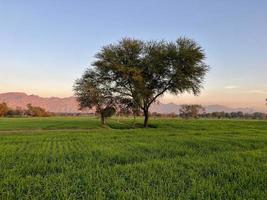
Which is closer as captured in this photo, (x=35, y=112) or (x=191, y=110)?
(x=191, y=110)

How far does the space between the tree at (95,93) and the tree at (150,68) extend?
1866mm

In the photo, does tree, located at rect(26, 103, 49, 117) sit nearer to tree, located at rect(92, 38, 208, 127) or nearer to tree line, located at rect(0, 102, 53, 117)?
tree line, located at rect(0, 102, 53, 117)

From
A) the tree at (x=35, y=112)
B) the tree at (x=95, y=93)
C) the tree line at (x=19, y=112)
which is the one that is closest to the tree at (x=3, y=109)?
the tree line at (x=19, y=112)

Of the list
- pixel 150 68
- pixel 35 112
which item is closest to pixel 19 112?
pixel 35 112

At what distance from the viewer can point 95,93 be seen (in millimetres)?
49125

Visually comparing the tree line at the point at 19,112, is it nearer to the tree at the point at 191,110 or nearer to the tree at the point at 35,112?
the tree at the point at 35,112

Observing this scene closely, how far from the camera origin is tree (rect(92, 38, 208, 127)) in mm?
43188

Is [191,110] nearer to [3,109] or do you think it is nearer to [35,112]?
[35,112]

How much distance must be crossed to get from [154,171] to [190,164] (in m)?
1.95

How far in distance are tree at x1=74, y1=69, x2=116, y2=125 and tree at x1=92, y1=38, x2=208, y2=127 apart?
6.12ft

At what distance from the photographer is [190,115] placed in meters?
129

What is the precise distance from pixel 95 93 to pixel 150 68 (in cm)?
1080

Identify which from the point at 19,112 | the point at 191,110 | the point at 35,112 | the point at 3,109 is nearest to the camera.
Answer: the point at 191,110

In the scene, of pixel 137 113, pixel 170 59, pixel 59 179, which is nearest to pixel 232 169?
pixel 59 179
